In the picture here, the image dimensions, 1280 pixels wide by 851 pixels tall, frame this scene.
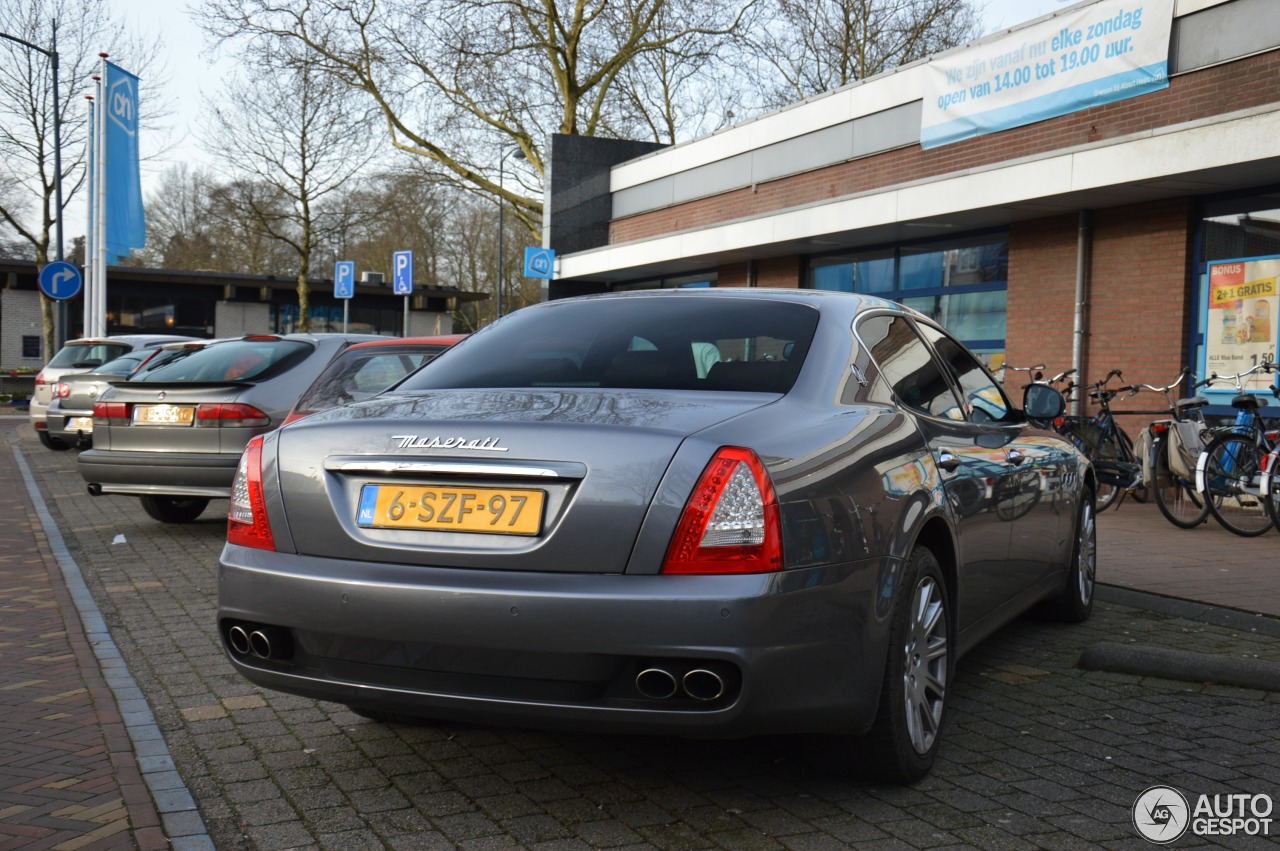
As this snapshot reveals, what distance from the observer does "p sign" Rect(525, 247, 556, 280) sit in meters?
23.9

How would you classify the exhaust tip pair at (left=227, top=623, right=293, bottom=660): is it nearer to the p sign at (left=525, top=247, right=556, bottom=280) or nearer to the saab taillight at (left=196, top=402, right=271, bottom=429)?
the saab taillight at (left=196, top=402, right=271, bottom=429)

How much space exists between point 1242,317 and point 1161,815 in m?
9.87

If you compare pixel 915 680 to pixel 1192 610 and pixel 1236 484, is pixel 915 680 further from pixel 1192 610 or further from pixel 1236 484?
pixel 1236 484

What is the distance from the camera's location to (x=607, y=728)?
3.23 m

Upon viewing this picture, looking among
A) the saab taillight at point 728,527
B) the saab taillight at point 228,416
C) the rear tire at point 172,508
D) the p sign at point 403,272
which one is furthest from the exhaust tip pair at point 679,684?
the p sign at point 403,272

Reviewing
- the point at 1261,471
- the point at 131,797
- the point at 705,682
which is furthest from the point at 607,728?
the point at 1261,471

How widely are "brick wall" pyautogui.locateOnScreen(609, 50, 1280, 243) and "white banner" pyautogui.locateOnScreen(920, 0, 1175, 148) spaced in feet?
0.45

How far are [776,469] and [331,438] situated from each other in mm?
1267

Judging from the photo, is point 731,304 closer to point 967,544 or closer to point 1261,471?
point 967,544

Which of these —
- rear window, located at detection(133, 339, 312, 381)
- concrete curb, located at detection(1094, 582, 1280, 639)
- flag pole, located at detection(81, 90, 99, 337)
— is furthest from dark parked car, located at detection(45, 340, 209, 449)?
concrete curb, located at detection(1094, 582, 1280, 639)

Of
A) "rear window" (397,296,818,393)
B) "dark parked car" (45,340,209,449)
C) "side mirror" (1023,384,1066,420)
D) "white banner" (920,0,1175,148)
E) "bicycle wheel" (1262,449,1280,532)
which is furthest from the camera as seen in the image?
"dark parked car" (45,340,209,449)

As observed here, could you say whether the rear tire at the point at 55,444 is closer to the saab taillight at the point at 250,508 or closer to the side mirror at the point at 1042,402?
the saab taillight at the point at 250,508

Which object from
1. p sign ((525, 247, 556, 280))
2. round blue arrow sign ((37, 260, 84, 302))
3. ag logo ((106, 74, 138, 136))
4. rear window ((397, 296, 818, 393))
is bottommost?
rear window ((397, 296, 818, 393))

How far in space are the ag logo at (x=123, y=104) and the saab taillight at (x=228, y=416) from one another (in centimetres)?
1820
